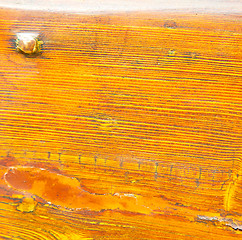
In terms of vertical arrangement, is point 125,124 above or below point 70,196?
above

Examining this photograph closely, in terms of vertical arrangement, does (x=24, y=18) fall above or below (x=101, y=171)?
above

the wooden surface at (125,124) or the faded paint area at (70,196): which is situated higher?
the wooden surface at (125,124)

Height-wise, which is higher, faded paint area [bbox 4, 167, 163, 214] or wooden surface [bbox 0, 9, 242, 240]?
wooden surface [bbox 0, 9, 242, 240]

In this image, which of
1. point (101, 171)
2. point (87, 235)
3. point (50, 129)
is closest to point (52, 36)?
point (50, 129)

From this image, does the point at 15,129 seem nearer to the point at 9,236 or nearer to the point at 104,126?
the point at 104,126
